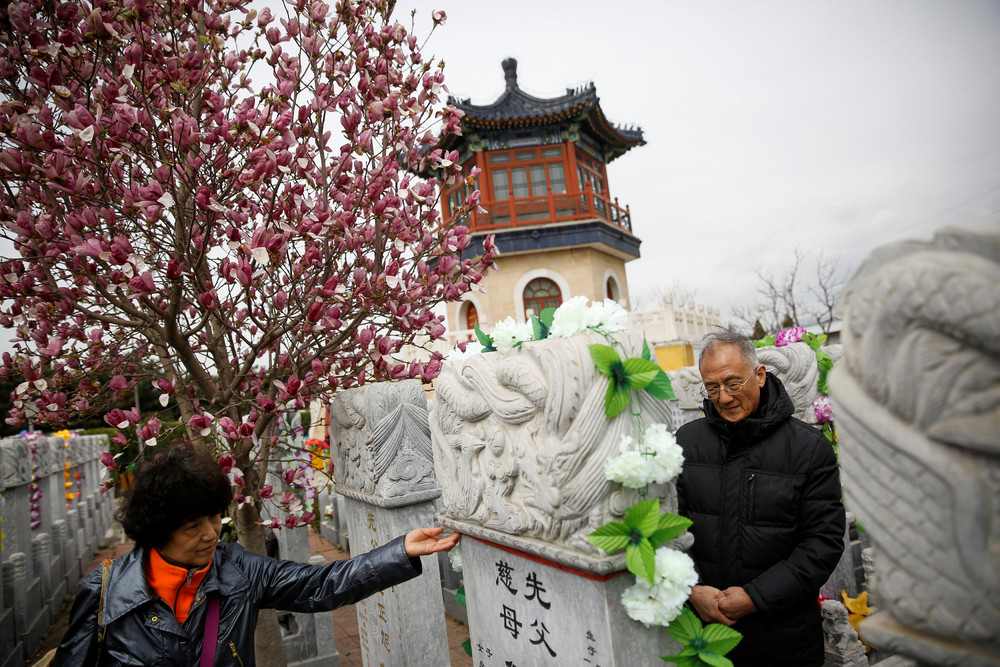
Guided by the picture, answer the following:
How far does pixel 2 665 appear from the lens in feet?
16.0

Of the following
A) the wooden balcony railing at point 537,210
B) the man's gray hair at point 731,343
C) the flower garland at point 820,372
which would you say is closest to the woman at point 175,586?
the man's gray hair at point 731,343

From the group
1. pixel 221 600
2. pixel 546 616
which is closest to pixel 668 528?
pixel 546 616

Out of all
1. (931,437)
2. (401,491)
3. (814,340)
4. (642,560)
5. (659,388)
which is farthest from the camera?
(814,340)

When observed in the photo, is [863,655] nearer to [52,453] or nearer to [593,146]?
[52,453]

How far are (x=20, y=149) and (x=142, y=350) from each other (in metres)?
1.39

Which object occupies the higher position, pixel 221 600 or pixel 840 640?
pixel 221 600

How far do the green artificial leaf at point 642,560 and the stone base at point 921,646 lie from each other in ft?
1.99

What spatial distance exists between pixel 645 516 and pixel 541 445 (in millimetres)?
410

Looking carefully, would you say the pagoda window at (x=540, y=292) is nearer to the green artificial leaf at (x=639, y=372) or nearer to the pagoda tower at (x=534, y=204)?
the pagoda tower at (x=534, y=204)

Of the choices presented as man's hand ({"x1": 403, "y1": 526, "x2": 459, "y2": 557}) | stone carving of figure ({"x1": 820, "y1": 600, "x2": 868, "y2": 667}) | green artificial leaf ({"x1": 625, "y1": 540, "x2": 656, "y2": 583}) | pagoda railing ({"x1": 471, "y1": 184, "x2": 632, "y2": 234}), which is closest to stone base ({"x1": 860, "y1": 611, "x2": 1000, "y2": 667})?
green artificial leaf ({"x1": 625, "y1": 540, "x2": 656, "y2": 583})

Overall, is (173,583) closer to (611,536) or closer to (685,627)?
(611,536)

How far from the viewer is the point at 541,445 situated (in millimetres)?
1942

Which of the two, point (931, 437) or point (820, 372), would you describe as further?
point (820, 372)

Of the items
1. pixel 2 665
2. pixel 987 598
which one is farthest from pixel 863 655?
pixel 2 665
